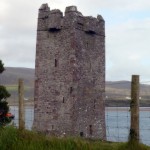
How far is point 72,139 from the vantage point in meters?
14.3

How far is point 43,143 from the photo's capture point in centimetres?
1423

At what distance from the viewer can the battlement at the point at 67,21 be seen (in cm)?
3101

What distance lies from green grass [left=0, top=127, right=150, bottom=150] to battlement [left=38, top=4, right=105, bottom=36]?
16763mm

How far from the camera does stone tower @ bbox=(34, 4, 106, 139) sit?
101 feet

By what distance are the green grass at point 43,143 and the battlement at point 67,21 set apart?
16.8 meters

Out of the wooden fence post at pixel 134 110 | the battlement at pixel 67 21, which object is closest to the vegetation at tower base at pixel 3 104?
the wooden fence post at pixel 134 110

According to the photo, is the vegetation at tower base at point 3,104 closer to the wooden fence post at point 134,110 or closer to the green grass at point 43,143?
the green grass at point 43,143

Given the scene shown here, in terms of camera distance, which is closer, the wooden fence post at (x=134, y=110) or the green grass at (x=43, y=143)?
the wooden fence post at (x=134, y=110)

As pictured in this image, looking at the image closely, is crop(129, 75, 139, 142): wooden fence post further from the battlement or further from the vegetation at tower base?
the battlement

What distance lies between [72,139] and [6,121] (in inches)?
225

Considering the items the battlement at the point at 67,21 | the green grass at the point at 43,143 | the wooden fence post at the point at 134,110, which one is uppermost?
the battlement at the point at 67,21

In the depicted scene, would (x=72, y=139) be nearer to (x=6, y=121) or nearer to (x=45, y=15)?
(x=6, y=121)

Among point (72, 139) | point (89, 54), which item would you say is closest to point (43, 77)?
point (89, 54)

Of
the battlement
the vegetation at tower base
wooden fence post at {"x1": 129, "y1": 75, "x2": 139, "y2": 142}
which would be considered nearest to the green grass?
wooden fence post at {"x1": 129, "y1": 75, "x2": 139, "y2": 142}
